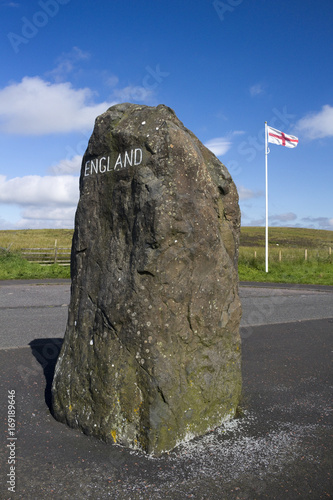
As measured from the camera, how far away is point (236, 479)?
3.34 metres

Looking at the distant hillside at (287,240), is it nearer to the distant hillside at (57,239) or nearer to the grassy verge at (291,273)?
the distant hillside at (57,239)

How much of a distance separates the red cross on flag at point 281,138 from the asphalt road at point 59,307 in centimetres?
929

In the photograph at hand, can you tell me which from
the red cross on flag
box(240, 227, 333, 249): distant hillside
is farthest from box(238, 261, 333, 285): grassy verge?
box(240, 227, 333, 249): distant hillside

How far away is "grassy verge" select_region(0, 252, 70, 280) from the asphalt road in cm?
212

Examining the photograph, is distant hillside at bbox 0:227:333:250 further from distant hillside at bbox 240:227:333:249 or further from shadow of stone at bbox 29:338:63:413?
shadow of stone at bbox 29:338:63:413

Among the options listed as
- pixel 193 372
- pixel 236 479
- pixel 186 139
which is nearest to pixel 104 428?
pixel 193 372

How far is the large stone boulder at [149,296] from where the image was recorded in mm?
3857

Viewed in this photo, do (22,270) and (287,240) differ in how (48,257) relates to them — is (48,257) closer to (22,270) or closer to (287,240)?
(22,270)

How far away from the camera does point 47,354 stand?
674 cm

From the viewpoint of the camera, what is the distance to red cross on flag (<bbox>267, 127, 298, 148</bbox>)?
23406mm

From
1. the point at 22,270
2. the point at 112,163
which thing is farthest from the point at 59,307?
the point at 22,270

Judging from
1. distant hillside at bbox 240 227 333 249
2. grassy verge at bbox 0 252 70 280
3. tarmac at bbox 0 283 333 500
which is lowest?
tarmac at bbox 0 283 333 500

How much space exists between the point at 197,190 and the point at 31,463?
2.73m

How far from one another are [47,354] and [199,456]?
3.70 metres
